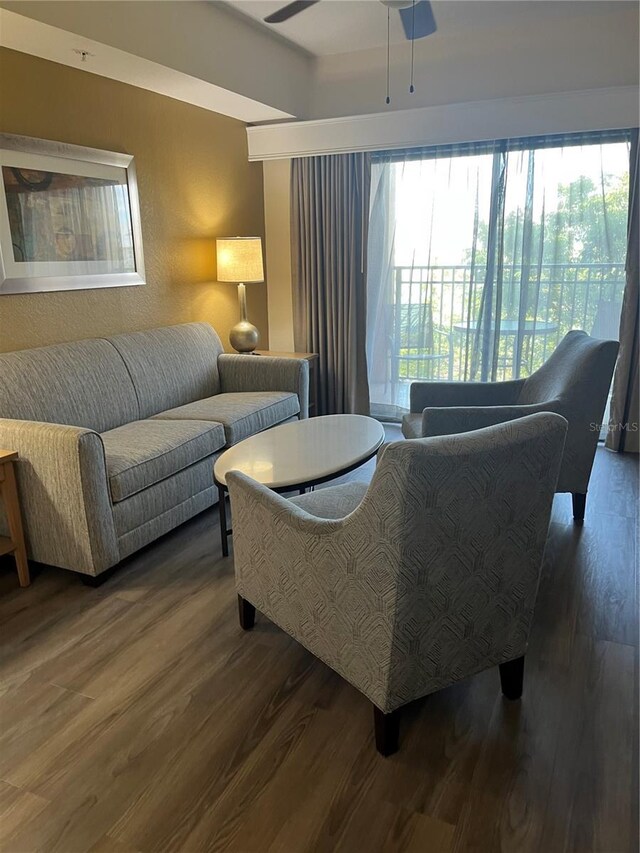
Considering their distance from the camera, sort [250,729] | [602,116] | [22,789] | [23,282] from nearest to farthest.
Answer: [22,789]
[250,729]
[23,282]
[602,116]

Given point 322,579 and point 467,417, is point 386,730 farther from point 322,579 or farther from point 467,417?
point 467,417

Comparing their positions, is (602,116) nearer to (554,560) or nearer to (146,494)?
(554,560)

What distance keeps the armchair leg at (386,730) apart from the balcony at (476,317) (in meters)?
3.13

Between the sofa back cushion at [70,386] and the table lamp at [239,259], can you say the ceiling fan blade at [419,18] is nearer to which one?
the table lamp at [239,259]

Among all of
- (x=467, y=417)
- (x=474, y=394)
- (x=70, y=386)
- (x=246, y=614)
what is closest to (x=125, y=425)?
(x=70, y=386)

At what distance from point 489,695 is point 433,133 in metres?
3.54

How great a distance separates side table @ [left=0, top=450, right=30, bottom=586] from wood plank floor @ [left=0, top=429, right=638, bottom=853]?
0.14 metres

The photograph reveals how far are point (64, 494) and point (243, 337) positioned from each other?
7.24ft

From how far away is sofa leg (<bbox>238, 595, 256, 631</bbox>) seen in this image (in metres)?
2.18

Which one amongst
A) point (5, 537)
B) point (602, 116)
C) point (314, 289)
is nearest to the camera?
point (5, 537)

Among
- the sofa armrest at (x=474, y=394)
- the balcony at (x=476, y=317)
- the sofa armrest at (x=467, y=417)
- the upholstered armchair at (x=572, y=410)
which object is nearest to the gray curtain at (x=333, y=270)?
the balcony at (x=476, y=317)

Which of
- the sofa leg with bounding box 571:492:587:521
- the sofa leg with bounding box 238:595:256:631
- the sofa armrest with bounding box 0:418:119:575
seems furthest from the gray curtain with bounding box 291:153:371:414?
the sofa leg with bounding box 238:595:256:631

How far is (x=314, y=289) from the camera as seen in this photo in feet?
15.8

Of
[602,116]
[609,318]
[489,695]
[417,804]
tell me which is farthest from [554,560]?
[602,116]
